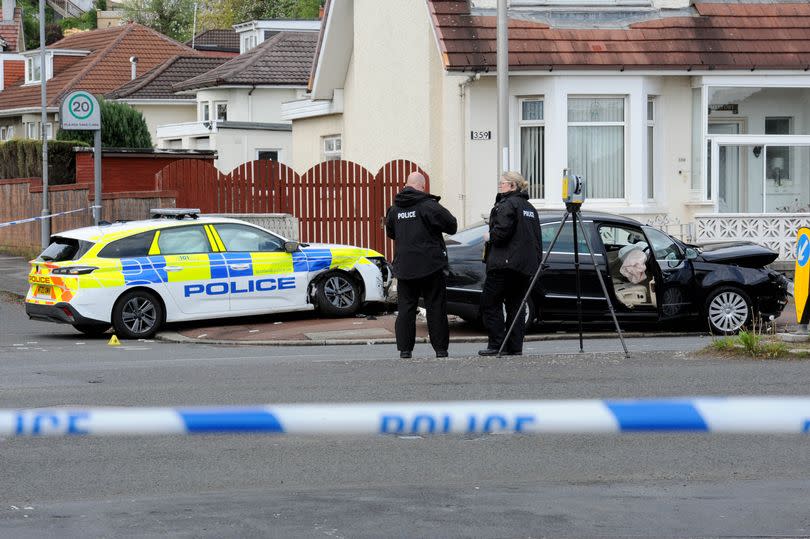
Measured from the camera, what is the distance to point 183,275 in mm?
16828

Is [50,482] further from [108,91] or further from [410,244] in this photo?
[108,91]

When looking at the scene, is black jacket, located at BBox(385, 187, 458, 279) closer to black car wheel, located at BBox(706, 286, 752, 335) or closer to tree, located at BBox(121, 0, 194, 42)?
black car wheel, located at BBox(706, 286, 752, 335)

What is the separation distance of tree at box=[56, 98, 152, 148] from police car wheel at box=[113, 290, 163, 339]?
26505 millimetres

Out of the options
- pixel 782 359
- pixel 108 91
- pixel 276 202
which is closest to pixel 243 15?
pixel 108 91

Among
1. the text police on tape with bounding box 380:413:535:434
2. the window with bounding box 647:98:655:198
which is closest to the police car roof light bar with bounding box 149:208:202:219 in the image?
the window with bounding box 647:98:655:198

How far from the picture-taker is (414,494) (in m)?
7.00

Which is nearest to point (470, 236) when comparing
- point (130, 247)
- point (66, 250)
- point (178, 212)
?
point (178, 212)

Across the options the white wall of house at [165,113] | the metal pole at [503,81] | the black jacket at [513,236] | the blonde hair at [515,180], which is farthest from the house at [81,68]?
the black jacket at [513,236]

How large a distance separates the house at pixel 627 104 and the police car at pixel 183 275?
4.87 meters

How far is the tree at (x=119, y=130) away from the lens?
42438 mm

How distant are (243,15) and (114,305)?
65.9m

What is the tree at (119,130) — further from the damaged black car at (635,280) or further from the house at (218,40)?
the damaged black car at (635,280)

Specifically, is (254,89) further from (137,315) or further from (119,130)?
(137,315)

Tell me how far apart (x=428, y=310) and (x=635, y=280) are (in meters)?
3.89
